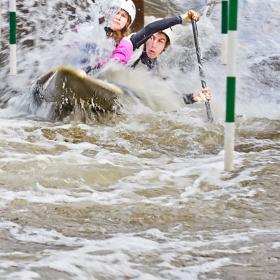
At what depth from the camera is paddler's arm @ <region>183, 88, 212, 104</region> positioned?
496cm

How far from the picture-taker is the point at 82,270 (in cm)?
191

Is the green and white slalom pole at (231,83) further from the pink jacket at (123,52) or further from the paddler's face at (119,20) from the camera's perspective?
the paddler's face at (119,20)

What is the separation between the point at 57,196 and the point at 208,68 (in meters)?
4.57

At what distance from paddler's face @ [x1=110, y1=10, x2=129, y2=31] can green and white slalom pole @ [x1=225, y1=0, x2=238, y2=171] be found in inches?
99.9

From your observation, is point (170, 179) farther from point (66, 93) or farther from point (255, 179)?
point (66, 93)

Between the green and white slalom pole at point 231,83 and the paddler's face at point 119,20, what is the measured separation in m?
2.54

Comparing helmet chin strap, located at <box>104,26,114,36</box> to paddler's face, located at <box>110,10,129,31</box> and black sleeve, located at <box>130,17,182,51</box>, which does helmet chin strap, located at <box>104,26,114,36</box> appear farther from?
black sleeve, located at <box>130,17,182,51</box>

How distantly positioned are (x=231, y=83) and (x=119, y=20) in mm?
2584

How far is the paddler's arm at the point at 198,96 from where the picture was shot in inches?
195

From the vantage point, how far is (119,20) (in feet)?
17.7

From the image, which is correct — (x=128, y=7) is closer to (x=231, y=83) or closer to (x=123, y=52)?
(x=123, y=52)

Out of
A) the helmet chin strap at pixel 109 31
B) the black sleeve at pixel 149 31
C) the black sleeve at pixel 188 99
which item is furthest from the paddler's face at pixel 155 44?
the black sleeve at pixel 188 99

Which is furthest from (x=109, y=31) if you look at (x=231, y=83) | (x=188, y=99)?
(x=231, y=83)

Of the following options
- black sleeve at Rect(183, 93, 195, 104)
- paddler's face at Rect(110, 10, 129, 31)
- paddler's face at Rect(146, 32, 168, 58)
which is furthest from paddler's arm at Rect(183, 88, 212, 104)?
paddler's face at Rect(110, 10, 129, 31)
